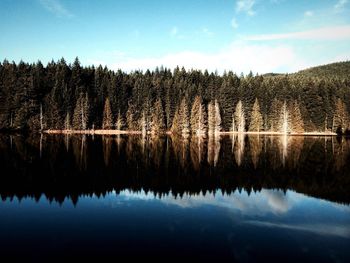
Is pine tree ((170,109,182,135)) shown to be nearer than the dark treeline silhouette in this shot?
No

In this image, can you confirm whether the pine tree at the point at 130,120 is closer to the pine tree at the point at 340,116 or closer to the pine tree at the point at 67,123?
the pine tree at the point at 67,123

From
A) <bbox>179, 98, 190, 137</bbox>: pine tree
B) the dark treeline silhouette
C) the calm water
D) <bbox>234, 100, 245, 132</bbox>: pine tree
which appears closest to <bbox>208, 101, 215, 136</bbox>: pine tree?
<bbox>179, 98, 190, 137</bbox>: pine tree

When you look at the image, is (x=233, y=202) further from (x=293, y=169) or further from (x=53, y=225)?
(x=293, y=169)

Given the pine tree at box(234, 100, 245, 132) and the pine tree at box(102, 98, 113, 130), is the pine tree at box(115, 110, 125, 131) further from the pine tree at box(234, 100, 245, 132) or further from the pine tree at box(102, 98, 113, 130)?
the pine tree at box(234, 100, 245, 132)

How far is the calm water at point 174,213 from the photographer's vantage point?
45.3ft

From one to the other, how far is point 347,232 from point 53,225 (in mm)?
13197

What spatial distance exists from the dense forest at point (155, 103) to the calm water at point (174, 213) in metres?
87.5

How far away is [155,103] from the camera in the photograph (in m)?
127

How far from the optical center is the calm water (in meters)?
13.8

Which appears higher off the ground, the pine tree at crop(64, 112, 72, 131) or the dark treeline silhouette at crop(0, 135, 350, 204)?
the pine tree at crop(64, 112, 72, 131)

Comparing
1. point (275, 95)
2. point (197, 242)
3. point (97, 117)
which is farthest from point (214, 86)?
point (197, 242)

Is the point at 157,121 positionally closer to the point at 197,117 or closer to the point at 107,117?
the point at 197,117

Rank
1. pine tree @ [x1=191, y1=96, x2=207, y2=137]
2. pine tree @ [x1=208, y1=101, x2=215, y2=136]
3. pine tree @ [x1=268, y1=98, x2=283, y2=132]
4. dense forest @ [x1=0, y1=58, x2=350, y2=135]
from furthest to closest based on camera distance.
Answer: pine tree @ [x1=268, y1=98, x2=283, y2=132]
pine tree @ [x1=208, y1=101, x2=215, y2=136]
pine tree @ [x1=191, y1=96, x2=207, y2=137]
dense forest @ [x1=0, y1=58, x2=350, y2=135]

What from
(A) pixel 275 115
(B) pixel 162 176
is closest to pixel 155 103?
(A) pixel 275 115
